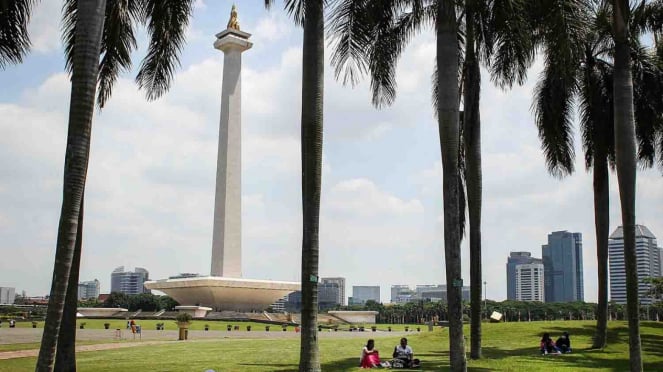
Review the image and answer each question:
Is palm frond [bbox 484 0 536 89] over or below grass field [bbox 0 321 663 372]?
over

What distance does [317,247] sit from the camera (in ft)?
48.6

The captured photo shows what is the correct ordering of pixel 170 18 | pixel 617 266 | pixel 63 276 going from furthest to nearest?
1. pixel 617 266
2. pixel 170 18
3. pixel 63 276

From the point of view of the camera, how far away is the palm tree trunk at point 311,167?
46.6ft

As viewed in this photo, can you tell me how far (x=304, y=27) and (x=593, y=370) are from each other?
468 inches

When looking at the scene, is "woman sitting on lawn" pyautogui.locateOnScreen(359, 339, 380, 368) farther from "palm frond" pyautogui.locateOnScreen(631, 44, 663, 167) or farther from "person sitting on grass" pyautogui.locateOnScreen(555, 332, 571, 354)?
"palm frond" pyautogui.locateOnScreen(631, 44, 663, 167)

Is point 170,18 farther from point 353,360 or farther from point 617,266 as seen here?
point 617,266

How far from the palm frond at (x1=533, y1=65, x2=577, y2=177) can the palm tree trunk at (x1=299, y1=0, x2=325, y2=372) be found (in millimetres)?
13402

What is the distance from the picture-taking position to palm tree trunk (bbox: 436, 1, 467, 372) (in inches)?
639

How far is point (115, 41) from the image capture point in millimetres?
17391

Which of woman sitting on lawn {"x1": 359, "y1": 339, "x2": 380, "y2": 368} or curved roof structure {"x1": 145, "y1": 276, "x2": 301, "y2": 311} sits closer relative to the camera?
woman sitting on lawn {"x1": 359, "y1": 339, "x2": 380, "y2": 368}

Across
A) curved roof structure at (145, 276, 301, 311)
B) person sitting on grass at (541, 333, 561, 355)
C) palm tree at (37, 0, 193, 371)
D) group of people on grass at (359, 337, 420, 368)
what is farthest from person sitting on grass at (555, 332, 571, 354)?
curved roof structure at (145, 276, 301, 311)

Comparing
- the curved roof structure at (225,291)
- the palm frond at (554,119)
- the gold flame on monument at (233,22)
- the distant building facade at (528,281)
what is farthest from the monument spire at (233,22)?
the distant building facade at (528,281)

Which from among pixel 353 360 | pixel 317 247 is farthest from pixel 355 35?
pixel 353 360

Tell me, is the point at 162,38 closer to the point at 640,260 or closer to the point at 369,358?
the point at 369,358
